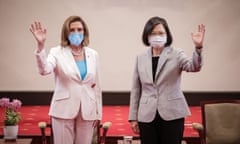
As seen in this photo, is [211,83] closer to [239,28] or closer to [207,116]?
[239,28]

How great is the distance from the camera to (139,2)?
289 inches

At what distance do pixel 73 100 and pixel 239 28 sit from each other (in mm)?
5021

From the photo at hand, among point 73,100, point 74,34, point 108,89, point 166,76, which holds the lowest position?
point 108,89

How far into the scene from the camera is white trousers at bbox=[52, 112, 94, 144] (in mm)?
3051

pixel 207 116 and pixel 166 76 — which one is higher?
pixel 166 76

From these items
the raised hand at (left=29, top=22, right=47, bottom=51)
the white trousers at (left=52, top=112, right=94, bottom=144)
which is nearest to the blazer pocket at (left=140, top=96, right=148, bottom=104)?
the white trousers at (left=52, top=112, right=94, bottom=144)

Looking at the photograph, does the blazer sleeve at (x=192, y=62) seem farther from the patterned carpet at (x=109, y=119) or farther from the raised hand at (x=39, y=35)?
the patterned carpet at (x=109, y=119)

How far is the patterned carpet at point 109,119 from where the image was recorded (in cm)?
538

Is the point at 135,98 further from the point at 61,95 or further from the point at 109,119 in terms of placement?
the point at 109,119

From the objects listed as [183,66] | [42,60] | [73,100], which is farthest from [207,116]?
[42,60]

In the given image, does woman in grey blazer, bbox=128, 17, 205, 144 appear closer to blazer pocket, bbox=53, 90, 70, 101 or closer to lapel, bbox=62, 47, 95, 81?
lapel, bbox=62, 47, 95, 81

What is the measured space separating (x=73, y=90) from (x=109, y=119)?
323 cm

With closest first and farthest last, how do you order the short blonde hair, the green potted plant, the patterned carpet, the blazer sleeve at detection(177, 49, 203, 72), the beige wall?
the blazer sleeve at detection(177, 49, 203, 72)
the short blonde hair
the green potted plant
the patterned carpet
the beige wall

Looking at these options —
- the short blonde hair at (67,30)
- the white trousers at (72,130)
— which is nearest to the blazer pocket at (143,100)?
the white trousers at (72,130)
